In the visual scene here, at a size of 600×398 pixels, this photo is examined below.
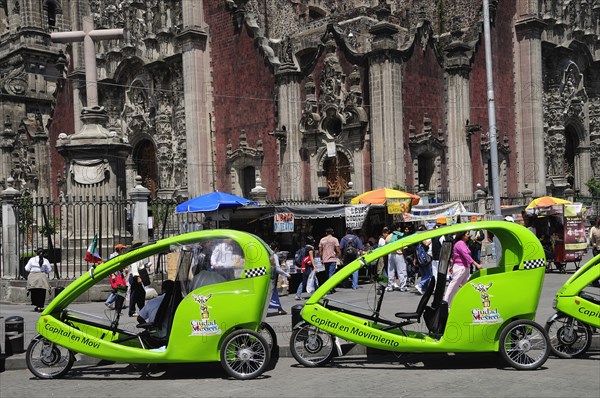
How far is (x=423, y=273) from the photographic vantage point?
15.1m

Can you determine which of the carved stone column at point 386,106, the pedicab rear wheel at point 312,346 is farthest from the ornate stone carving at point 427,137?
the pedicab rear wheel at point 312,346

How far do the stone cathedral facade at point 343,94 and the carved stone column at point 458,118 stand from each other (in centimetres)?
5

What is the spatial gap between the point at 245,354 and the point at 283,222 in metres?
10.1

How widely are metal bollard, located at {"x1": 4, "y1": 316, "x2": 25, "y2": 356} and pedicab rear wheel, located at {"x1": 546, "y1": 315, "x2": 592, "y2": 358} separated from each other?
280 inches

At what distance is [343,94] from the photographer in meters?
26.1

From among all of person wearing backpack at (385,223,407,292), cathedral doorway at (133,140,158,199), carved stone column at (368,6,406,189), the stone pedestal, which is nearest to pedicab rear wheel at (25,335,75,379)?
the stone pedestal

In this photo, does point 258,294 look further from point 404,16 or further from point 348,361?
point 404,16

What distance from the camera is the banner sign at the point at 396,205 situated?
19.4 meters

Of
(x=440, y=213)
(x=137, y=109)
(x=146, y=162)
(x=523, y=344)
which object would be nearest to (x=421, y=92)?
(x=440, y=213)

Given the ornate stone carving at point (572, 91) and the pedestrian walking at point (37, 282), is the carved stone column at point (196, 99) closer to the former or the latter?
the pedestrian walking at point (37, 282)

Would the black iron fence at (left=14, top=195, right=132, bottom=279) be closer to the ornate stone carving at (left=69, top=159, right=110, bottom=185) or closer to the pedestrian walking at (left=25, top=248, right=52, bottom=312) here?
the ornate stone carving at (left=69, top=159, right=110, bottom=185)

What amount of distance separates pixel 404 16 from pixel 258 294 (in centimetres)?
2326

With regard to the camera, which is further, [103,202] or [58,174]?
[58,174]

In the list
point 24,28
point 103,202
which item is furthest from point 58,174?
point 103,202
